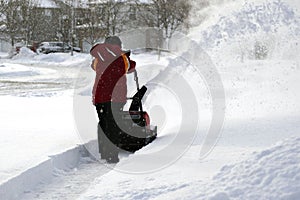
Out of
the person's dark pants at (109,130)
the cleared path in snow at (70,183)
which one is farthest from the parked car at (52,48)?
the cleared path in snow at (70,183)

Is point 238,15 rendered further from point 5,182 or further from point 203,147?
point 5,182

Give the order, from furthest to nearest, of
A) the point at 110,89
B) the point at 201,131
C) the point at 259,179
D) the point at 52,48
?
the point at 52,48 → the point at 110,89 → the point at 201,131 → the point at 259,179

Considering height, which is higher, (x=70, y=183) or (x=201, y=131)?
(x=201, y=131)

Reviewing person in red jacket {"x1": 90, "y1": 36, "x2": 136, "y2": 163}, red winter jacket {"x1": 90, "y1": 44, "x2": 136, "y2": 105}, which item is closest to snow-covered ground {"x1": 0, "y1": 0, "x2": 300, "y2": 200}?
person in red jacket {"x1": 90, "y1": 36, "x2": 136, "y2": 163}

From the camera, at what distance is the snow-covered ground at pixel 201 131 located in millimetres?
3793

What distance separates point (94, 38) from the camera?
3909 centimetres

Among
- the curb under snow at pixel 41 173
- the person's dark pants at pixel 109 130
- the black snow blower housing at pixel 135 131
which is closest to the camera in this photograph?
the curb under snow at pixel 41 173

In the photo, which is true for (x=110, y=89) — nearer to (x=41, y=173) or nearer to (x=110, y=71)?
(x=110, y=71)

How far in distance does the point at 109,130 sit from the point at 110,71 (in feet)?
2.88

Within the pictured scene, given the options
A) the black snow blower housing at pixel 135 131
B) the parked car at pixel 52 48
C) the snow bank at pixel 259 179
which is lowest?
the parked car at pixel 52 48

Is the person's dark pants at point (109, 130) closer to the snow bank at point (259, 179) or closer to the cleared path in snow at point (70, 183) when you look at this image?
the cleared path in snow at point (70, 183)

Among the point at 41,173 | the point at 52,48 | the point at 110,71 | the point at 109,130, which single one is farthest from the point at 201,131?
the point at 52,48

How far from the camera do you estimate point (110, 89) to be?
6.50m

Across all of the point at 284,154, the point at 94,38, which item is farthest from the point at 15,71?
the point at 284,154
